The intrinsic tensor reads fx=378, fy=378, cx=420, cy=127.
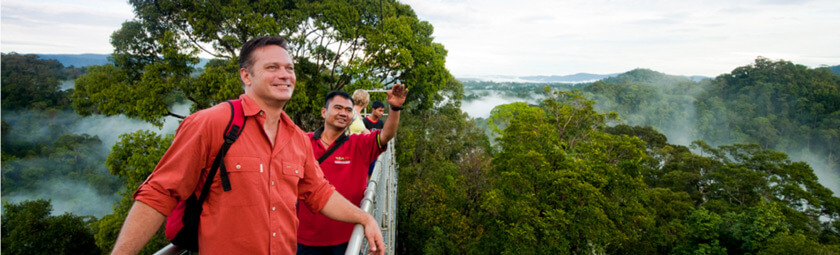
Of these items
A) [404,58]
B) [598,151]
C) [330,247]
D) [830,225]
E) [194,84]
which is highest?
[404,58]

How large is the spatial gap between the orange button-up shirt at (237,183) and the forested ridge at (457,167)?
11069 mm

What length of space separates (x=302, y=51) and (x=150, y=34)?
4.99 metres

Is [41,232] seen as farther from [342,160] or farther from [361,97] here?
[342,160]

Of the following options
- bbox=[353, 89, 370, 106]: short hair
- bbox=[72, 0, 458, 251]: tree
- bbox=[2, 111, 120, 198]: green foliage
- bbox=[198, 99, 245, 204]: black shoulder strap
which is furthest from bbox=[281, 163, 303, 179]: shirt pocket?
bbox=[2, 111, 120, 198]: green foliage

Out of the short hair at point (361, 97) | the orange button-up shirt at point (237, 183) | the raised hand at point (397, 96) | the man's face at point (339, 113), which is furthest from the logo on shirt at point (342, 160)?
the short hair at point (361, 97)

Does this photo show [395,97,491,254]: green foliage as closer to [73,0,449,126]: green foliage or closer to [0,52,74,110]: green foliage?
[73,0,449,126]: green foliage

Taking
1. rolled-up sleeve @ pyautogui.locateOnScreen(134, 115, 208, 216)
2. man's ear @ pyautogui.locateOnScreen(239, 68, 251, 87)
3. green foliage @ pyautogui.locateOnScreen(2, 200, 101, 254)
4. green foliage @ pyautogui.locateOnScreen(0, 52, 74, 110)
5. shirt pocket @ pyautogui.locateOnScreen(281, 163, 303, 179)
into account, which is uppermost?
man's ear @ pyautogui.locateOnScreen(239, 68, 251, 87)

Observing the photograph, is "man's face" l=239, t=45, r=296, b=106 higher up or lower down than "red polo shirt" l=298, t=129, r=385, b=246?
higher up

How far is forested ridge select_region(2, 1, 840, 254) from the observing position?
41.3ft

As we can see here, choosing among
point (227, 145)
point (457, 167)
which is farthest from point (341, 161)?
point (457, 167)

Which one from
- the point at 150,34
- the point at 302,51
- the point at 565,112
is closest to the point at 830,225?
the point at 565,112

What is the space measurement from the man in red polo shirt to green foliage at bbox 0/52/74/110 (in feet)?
209

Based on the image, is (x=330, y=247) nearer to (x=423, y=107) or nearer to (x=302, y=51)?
(x=302, y=51)

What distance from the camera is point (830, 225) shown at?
83.5 feet
